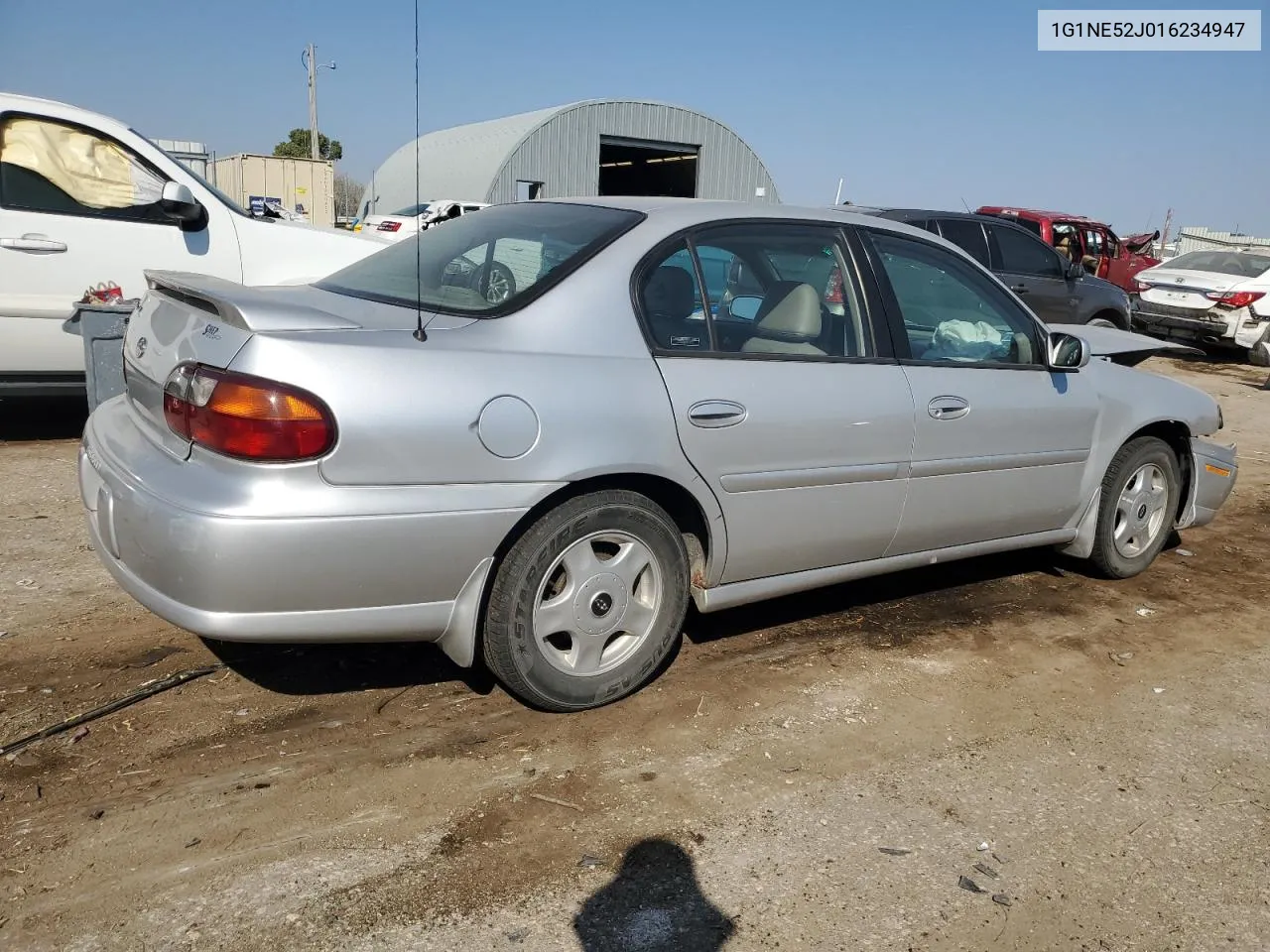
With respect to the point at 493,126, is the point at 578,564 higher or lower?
lower

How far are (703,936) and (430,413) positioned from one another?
4.72ft

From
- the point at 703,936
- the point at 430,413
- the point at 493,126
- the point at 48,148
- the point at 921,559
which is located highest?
the point at 493,126

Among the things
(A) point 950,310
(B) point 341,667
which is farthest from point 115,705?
(A) point 950,310

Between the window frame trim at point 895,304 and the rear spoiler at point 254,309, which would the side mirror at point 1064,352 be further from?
the rear spoiler at point 254,309

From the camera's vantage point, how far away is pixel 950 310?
165 inches

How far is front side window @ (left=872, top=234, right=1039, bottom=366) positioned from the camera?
157 inches

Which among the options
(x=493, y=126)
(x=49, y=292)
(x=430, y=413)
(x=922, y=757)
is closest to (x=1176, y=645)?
(x=922, y=757)

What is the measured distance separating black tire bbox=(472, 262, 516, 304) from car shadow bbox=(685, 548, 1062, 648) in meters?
1.56

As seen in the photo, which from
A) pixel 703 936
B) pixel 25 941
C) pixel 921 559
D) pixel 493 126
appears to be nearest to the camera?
pixel 25 941

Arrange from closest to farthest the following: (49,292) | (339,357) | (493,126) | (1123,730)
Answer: (339,357), (1123,730), (49,292), (493,126)

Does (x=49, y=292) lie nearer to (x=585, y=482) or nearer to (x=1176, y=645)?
(x=585, y=482)

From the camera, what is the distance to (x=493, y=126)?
32500 millimetres

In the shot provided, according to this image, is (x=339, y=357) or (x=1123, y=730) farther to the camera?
(x=1123, y=730)

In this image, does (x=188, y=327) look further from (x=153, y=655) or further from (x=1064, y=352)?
(x=1064, y=352)
